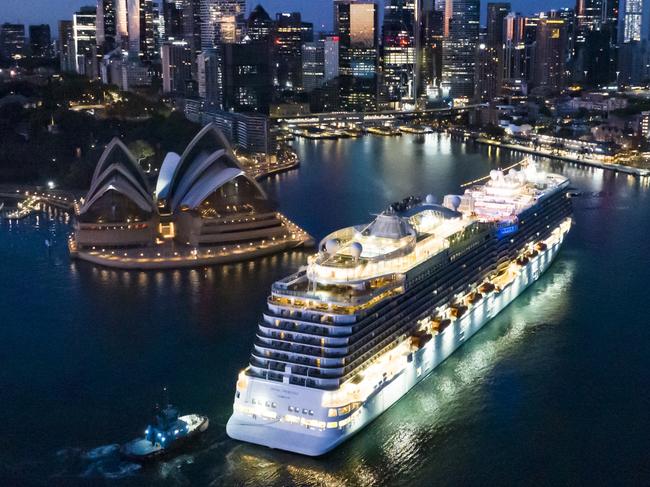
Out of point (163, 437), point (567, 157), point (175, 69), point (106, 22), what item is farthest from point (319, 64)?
point (163, 437)

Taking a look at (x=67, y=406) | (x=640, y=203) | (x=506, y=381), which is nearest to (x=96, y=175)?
(x=67, y=406)

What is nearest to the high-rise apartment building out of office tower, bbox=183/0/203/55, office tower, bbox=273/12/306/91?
office tower, bbox=273/12/306/91

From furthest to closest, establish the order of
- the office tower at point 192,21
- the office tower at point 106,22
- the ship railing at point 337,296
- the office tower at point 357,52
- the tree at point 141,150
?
the office tower at point 192,21, the office tower at point 106,22, the office tower at point 357,52, the tree at point 141,150, the ship railing at point 337,296

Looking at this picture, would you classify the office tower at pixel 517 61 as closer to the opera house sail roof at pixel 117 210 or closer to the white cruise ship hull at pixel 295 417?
the opera house sail roof at pixel 117 210

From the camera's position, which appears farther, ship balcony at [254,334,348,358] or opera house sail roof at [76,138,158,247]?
opera house sail roof at [76,138,158,247]

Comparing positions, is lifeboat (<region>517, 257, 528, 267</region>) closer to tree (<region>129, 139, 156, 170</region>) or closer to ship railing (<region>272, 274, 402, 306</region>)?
ship railing (<region>272, 274, 402, 306</region>)

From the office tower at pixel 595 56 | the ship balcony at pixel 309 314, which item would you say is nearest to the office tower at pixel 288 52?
the office tower at pixel 595 56
